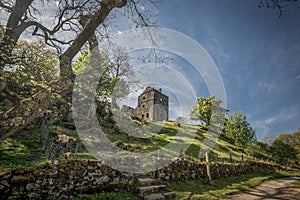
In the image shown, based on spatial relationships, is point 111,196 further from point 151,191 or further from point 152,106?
point 152,106

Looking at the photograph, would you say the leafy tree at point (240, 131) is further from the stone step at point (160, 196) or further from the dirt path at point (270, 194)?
the stone step at point (160, 196)

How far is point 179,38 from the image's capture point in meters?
9.41

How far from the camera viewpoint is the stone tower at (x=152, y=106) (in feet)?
143

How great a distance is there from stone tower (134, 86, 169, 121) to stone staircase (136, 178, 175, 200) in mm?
35956

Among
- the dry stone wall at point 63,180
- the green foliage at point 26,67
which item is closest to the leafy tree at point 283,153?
the dry stone wall at point 63,180

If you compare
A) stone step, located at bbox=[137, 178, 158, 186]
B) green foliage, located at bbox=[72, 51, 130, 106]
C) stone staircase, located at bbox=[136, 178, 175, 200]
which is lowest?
stone staircase, located at bbox=[136, 178, 175, 200]

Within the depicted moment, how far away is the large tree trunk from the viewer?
14.2ft

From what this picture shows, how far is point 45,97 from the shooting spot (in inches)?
188

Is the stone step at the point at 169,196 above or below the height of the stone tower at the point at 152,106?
below

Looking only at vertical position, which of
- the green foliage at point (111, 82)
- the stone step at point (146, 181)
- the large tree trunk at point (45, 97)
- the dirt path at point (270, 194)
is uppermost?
the green foliage at point (111, 82)

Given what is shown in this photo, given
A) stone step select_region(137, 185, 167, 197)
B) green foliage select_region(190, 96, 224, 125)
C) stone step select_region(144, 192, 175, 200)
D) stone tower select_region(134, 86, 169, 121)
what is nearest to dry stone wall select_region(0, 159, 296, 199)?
stone step select_region(137, 185, 167, 197)

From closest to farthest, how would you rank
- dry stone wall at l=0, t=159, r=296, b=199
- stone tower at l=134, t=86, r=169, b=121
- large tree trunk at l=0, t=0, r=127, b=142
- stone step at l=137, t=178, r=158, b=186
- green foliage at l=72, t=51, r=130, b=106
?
dry stone wall at l=0, t=159, r=296, b=199 < large tree trunk at l=0, t=0, r=127, b=142 < stone step at l=137, t=178, r=158, b=186 < green foliage at l=72, t=51, r=130, b=106 < stone tower at l=134, t=86, r=169, b=121

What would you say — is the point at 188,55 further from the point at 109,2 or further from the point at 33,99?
the point at 33,99

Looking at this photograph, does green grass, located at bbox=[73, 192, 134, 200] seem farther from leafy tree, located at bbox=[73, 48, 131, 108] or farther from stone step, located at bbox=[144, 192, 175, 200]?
leafy tree, located at bbox=[73, 48, 131, 108]
